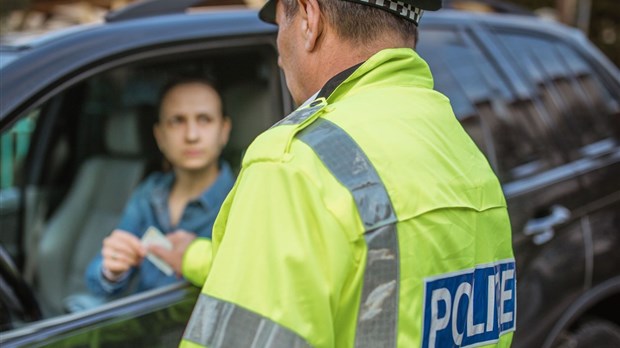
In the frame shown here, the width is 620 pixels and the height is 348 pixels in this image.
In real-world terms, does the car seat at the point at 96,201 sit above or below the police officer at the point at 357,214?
below

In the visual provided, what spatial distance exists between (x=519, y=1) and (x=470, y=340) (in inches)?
572

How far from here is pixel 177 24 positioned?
2.65 meters

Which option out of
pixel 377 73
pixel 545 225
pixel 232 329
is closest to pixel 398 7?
pixel 377 73

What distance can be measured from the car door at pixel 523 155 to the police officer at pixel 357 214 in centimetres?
141

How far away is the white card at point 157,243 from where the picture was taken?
266 centimetres

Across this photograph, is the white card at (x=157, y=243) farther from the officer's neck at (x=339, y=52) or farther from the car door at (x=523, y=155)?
the officer's neck at (x=339, y=52)

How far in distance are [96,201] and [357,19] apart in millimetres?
2061

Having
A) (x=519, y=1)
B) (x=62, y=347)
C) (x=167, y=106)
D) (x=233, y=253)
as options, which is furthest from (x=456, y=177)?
(x=519, y=1)

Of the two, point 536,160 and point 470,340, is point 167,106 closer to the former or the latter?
point 536,160

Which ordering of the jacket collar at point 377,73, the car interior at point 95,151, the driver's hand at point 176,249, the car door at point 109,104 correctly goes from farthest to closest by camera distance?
the car interior at point 95,151
the driver's hand at point 176,249
the car door at point 109,104
the jacket collar at point 377,73

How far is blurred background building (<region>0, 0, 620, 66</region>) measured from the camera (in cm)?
376

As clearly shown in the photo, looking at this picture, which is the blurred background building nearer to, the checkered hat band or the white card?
the white card

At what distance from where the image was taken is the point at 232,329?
1.29 meters

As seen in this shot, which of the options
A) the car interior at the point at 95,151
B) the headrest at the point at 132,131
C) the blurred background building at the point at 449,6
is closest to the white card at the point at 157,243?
the car interior at the point at 95,151
